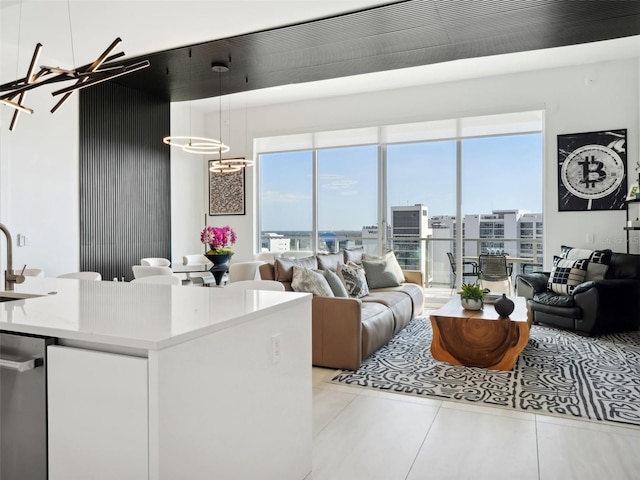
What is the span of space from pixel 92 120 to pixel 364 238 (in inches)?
175

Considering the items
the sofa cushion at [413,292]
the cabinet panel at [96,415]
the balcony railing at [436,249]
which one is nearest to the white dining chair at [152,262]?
the balcony railing at [436,249]

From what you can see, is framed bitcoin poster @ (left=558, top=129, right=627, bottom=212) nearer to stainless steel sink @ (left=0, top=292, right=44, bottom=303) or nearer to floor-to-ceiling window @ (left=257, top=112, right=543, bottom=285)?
floor-to-ceiling window @ (left=257, top=112, right=543, bottom=285)

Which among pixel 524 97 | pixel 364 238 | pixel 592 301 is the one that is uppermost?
pixel 524 97

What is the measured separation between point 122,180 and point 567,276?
6.09 meters

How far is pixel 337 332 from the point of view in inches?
151

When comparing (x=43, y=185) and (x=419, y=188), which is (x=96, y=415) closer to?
(x=43, y=185)

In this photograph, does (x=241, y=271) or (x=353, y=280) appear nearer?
(x=353, y=280)

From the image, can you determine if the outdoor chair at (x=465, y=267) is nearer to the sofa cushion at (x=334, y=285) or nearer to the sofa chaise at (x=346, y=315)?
the sofa chaise at (x=346, y=315)

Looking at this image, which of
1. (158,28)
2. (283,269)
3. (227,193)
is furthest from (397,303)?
(227,193)

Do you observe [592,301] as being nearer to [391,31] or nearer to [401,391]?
[401,391]

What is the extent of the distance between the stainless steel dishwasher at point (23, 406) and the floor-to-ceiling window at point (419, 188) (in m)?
6.50

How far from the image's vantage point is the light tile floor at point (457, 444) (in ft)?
7.25

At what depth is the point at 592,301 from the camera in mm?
4832

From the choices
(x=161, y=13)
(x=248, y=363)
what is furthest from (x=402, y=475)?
(x=161, y=13)
